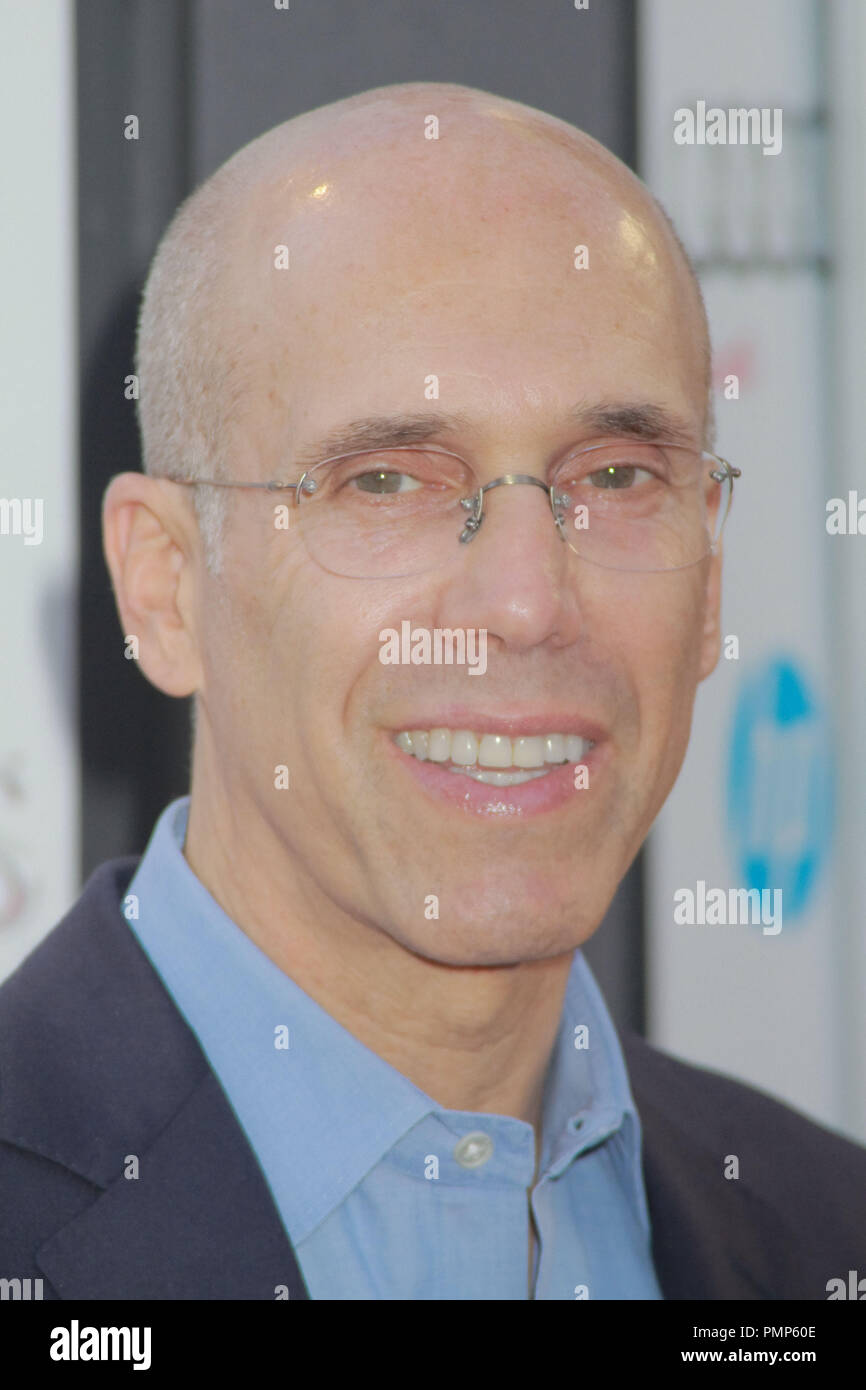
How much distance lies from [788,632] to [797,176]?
58cm

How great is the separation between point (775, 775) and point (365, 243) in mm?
1014

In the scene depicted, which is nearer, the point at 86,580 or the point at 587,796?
the point at 587,796

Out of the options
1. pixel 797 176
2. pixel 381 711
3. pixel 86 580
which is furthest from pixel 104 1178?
pixel 797 176

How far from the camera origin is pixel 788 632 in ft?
6.38

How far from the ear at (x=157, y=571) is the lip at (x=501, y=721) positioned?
24 centimetres

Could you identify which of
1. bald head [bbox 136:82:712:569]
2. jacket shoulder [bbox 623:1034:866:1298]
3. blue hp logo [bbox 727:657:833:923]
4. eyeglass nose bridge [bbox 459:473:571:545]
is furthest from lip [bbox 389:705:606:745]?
blue hp logo [bbox 727:657:833:923]

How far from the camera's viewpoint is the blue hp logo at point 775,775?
76.2 inches

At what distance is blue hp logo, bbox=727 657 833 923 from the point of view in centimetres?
194

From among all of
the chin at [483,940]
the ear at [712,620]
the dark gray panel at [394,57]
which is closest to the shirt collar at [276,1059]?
the chin at [483,940]

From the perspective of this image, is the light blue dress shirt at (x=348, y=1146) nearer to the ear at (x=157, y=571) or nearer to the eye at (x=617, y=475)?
the ear at (x=157, y=571)

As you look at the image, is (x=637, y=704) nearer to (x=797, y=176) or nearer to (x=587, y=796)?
(x=587, y=796)

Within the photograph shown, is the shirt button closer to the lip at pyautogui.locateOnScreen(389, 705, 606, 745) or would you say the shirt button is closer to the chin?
the chin

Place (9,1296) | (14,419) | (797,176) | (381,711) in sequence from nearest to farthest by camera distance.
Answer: (9,1296) < (381,711) < (14,419) < (797,176)

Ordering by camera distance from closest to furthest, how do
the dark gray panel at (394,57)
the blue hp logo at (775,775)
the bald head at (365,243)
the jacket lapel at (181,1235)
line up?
the jacket lapel at (181,1235) < the bald head at (365,243) < the dark gray panel at (394,57) < the blue hp logo at (775,775)
